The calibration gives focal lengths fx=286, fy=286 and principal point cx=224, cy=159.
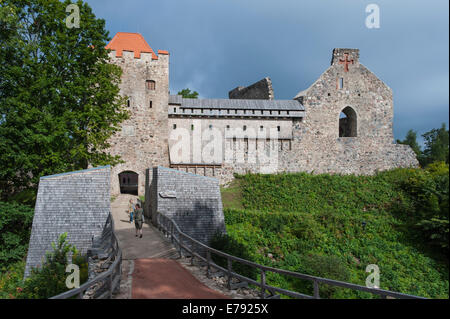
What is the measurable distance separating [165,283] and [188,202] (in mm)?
6216

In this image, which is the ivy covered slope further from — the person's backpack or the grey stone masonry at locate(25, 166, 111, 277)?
the grey stone masonry at locate(25, 166, 111, 277)

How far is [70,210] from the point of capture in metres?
11.1

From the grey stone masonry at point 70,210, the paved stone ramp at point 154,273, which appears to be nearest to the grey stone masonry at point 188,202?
the paved stone ramp at point 154,273

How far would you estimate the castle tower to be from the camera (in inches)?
744

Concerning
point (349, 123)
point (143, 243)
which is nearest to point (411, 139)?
point (349, 123)

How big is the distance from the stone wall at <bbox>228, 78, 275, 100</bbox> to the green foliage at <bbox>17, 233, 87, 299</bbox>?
19018 millimetres

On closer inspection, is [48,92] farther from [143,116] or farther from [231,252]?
[231,252]

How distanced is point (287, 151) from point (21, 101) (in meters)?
16.4

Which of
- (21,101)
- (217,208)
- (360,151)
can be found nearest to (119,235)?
(217,208)

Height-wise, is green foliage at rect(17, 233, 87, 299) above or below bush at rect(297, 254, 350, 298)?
above

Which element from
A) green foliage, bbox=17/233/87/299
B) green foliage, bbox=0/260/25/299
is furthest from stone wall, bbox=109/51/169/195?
green foliage, bbox=17/233/87/299

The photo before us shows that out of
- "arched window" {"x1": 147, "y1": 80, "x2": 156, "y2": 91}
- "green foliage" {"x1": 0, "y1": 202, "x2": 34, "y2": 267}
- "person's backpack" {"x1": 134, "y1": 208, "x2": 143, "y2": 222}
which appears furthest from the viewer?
"arched window" {"x1": 147, "y1": 80, "x2": 156, "y2": 91}

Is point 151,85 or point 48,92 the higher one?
point 151,85

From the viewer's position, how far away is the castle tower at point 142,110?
18.9 m
